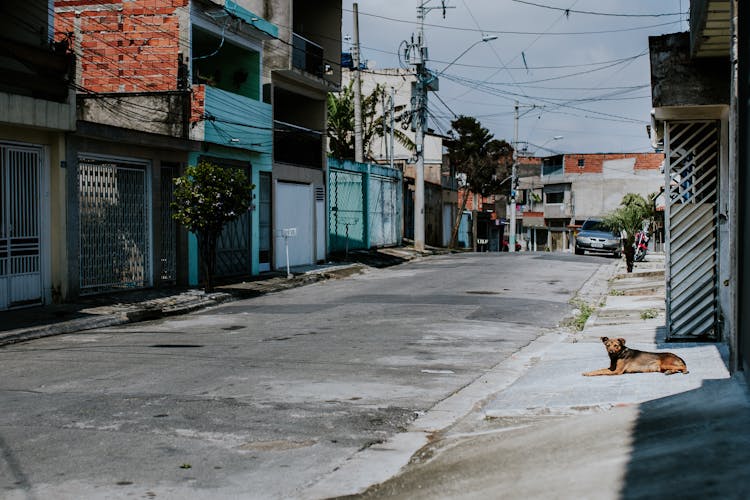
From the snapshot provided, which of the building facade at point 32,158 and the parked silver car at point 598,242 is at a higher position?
the building facade at point 32,158

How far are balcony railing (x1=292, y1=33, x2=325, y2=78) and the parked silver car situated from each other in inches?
612

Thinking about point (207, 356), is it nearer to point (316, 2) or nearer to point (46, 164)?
point (46, 164)

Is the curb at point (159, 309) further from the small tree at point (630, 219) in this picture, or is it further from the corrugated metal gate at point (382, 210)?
the corrugated metal gate at point (382, 210)

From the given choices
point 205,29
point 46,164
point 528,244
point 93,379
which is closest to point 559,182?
point 528,244

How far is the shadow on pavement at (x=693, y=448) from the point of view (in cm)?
453

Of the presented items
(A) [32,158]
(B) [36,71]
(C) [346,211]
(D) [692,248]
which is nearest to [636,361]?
(D) [692,248]

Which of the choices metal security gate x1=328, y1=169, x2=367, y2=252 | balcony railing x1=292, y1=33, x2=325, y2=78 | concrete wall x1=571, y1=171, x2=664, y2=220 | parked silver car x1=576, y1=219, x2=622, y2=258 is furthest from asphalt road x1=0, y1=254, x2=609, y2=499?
concrete wall x1=571, y1=171, x2=664, y2=220

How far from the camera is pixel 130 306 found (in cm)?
1816

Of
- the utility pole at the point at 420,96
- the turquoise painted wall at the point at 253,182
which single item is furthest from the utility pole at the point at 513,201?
the turquoise painted wall at the point at 253,182

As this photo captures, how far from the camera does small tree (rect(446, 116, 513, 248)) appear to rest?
67.3 meters

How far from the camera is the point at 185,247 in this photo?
74.9 ft

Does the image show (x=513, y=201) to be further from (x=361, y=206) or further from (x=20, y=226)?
(x=20, y=226)

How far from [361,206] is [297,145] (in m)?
7.54

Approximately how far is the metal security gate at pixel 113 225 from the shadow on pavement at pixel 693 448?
15207mm
